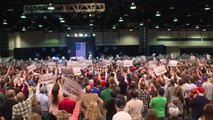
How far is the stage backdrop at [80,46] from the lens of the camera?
48250mm

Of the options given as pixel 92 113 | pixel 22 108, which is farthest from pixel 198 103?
pixel 22 108

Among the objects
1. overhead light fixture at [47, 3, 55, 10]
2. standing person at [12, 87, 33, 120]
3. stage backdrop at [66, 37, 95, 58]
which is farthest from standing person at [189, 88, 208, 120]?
stage backdrop at [66, 37, 95, 58]

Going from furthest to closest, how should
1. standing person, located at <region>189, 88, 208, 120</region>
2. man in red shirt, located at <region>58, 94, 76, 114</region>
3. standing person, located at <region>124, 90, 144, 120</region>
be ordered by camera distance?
standing person, located at <region>189, 88, 208, 120</region>, standing person, located at <region>124, 90, 144, 120</region>, man in red shirt, located at <region>58, 94, 76, 114</region>

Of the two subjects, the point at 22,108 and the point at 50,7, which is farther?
the point at 50,7

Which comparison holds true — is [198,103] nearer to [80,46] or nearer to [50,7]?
[50,7]

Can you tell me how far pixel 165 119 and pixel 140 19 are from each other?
116 ft

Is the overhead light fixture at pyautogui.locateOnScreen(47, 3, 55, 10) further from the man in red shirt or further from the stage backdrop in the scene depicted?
the man in red shirt

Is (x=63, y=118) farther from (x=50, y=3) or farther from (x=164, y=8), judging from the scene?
(x=164, y=8)

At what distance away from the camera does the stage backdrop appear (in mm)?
48250

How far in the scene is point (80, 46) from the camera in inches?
1905

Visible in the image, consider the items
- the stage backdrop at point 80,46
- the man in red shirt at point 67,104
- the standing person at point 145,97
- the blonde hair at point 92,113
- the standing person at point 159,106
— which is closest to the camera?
the blonde hair at point 92,113

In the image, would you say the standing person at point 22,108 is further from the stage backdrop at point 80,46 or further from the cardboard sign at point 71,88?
the stage backdrop at point 80,46

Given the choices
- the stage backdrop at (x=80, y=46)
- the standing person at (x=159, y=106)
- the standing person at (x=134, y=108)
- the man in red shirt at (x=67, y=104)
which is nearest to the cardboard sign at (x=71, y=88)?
the man in red shirt at (x=67, y=104)

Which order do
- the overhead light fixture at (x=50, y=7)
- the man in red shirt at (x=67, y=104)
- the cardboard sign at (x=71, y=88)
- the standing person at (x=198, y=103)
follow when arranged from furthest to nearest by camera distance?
the overhead light fixture at (x=50, y=7)
the standing person at (x=198, y=103)
the man in red shirt at (x=67, y=104)
the cardboard sign at (x=71, y=88)
